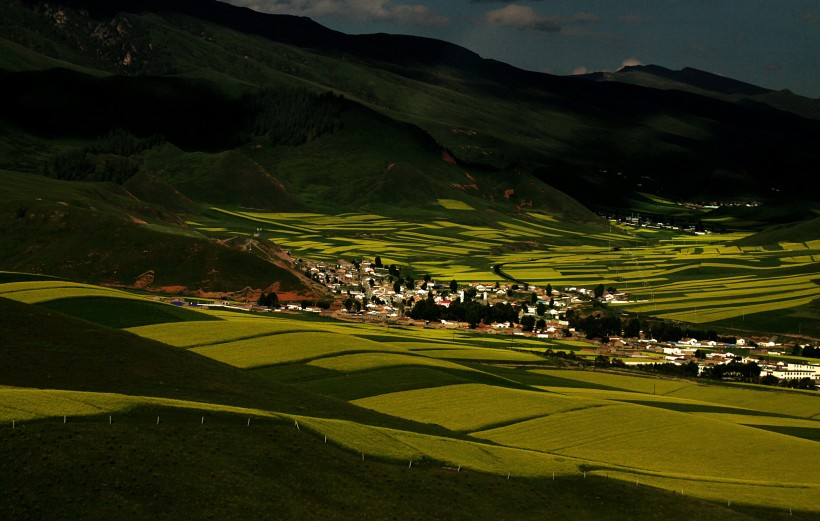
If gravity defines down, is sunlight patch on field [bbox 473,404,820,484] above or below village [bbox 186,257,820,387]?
below

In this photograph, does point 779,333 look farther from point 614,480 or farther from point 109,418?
point 109,418

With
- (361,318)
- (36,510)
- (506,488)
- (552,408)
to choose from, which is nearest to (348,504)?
(506,488)

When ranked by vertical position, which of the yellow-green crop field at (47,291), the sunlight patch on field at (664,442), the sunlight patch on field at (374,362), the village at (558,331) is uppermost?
the village at (558,331)

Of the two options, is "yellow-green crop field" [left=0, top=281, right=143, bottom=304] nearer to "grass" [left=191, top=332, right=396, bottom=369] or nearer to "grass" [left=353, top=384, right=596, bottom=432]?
"grass" [left=191, top=332, right=396, bottom=369]

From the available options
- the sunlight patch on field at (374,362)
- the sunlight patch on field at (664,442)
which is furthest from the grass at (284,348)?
the sunlight patch on field at (664,442)

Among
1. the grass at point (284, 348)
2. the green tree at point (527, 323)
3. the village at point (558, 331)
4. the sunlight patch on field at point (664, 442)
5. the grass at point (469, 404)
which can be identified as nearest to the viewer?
the sunlight patch on field at point (664, 442)

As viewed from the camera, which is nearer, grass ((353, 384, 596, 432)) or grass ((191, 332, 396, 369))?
grass ((353, 384, 596, 432))

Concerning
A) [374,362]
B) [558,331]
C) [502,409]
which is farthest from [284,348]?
[558,331]

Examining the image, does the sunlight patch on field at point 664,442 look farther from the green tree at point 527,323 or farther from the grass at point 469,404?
the green tree at point 527,323

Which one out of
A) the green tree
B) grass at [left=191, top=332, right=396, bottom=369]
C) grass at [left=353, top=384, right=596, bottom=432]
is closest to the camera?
grass at [left=353, top=384, right=596, bottom=432]

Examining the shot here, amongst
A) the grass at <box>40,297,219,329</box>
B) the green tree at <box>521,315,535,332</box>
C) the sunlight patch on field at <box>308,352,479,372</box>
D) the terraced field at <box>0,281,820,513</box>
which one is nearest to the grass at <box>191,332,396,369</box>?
the terraced field at <box>0,281,820,513</box>

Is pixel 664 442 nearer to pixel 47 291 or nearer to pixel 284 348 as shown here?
pixel 284 348
